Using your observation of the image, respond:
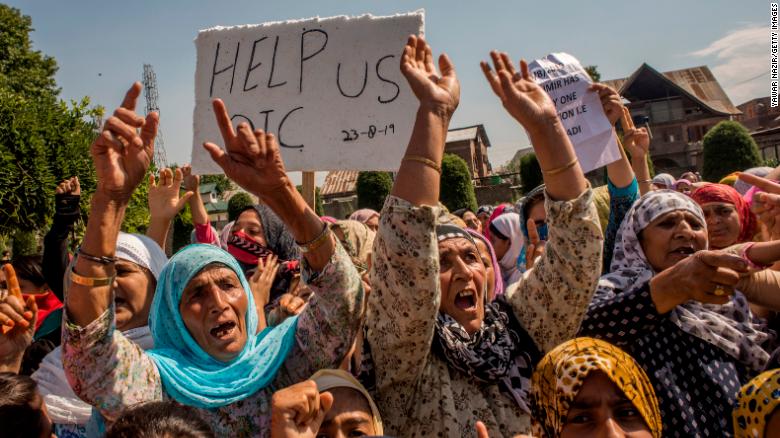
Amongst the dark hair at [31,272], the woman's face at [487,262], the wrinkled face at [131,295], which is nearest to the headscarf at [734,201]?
the woman's face at [487,262]

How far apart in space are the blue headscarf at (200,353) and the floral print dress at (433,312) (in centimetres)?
37

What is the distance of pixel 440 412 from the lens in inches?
82.5

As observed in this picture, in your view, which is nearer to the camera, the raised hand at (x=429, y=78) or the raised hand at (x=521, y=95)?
the raised hand at (x=429, y=78)

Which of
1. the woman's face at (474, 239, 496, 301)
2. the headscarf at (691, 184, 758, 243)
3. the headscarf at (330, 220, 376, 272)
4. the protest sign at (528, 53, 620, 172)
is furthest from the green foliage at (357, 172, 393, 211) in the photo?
the woman's face at (474, 239, 496, 301)

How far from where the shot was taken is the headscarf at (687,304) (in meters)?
2.32

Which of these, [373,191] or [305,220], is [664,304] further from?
[373,191]

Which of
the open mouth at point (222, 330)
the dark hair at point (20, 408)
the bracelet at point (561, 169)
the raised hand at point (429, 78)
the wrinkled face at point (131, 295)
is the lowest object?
the dark hair at point (20, 408)

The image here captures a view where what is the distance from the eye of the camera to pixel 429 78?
7.07 feet

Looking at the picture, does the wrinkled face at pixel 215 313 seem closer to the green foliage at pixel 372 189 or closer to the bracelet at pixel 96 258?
the bracelet at pixel 96 258

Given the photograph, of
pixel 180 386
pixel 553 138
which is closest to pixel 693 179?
pixel 553 138

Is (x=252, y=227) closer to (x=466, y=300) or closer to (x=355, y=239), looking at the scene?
(x=355, y=239)

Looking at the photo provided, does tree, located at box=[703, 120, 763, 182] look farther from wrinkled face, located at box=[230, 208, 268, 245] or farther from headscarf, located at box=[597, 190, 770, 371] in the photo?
headscarf, located at box=[597, 190, 770, 371]

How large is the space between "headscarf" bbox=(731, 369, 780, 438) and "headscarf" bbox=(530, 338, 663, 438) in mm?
237

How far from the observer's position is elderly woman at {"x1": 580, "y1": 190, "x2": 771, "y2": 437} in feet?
6.68
